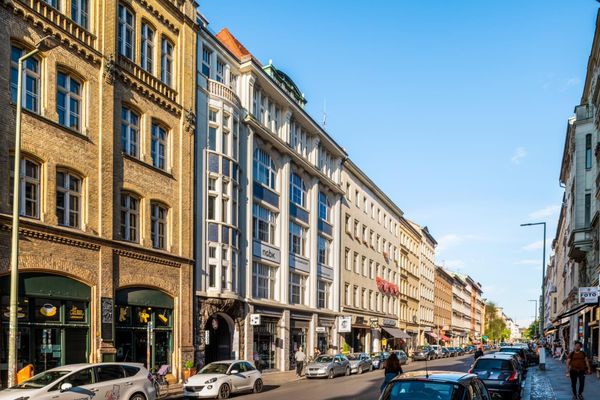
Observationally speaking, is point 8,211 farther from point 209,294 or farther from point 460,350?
point 460,350

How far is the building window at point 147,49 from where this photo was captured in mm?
26391

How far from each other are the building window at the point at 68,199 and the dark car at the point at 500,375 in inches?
562

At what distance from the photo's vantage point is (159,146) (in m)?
27.1

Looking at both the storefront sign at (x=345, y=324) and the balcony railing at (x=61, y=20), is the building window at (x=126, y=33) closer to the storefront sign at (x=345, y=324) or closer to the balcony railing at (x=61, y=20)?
the balcony railing at (x=61, y=20)

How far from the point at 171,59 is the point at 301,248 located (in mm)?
18583

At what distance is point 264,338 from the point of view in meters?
36.1

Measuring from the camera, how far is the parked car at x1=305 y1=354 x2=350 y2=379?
32125 millimetres

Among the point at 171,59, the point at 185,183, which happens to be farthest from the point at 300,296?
the point at 171,59

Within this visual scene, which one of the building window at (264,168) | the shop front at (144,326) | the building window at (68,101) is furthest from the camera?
the building window at (264,168)

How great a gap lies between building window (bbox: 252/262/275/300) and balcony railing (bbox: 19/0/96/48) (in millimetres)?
16937

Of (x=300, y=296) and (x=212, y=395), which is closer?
(x=212, y=395)

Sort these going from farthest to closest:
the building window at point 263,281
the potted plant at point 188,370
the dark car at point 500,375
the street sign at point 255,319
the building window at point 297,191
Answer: the building window at point 297,191 → the building window at point 263,281 → the street sign at point 255,319 → the potted plant at point 188,370 → the dark car at point 500,375

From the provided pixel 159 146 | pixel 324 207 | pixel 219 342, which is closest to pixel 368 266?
pixel 324 207

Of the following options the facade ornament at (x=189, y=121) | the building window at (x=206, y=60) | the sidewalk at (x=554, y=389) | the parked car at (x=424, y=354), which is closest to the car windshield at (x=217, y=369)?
the sidewalk at (x=554, y=389)
